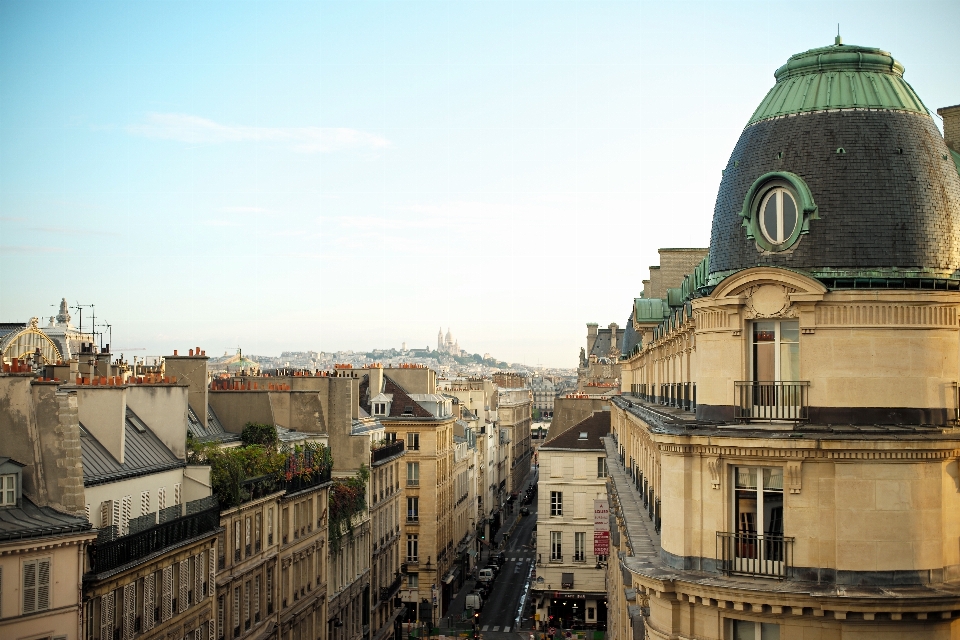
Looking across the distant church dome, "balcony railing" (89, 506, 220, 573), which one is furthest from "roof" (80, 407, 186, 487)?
the distant church dome

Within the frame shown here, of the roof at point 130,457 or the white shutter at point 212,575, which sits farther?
the white shutter at point 212,575

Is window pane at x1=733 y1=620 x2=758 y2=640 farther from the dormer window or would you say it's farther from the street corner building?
the dormer window

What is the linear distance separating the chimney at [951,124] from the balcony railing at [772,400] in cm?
871

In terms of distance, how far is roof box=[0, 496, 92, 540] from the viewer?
28.7 m

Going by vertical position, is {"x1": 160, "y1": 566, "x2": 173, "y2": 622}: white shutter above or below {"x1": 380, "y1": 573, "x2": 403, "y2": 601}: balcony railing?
above

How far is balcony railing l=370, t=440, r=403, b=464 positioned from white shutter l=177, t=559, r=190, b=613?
87.8 feet

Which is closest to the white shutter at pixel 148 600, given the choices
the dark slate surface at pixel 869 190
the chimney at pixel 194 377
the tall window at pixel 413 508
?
the chimney at pixel 194 377

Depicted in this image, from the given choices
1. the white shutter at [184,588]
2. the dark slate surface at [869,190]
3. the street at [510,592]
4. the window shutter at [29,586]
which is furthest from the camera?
the street at [510,592]

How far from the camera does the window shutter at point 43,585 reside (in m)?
29.1

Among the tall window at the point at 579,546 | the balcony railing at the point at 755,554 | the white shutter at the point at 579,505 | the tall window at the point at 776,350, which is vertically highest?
the tall window at the point at 776,350

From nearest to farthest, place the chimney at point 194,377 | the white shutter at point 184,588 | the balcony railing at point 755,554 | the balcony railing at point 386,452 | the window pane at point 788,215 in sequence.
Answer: the balcony railing at point 755,554 → the window pane at point 788,215 → the white shutter at point 184,588 → the chimney at point 194,377 → the balcony railing at point 386,452

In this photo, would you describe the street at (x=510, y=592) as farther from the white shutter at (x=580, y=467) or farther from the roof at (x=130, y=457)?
the roof at (x=130, y=457)

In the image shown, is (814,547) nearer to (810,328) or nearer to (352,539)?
(810,328)

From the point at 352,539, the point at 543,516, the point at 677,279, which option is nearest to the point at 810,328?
the point at 677,279
